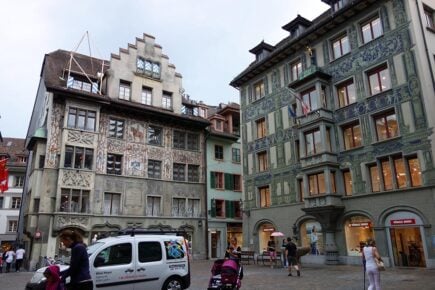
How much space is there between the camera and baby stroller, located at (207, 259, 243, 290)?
1032 centimetres

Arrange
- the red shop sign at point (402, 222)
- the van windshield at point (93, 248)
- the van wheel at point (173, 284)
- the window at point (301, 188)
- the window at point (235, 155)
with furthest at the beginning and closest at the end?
the window at point (235, 155) → the window at point (301, 188) → the red shop sign at point (402, 222) → the van wheel at point (173, 284) → the van windshield at point (93, 248)

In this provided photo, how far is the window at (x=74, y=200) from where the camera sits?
27513 mm

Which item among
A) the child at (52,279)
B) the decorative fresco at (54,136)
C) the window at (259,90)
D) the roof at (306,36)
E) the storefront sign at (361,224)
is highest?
the roof at (306,36)

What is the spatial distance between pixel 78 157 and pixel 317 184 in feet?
61.2

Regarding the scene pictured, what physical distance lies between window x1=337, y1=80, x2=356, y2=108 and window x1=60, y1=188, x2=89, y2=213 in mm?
20739

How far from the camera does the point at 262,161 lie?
101 feet

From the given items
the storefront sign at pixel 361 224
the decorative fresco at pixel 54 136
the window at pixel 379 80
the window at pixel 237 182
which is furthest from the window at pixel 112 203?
the window at pixel 379 80

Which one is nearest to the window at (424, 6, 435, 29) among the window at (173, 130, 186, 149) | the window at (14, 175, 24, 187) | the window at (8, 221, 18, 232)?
the window at (173, 130, 186, 149)

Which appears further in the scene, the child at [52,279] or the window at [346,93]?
the window at [346,93]

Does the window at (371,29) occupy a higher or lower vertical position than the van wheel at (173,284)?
higher

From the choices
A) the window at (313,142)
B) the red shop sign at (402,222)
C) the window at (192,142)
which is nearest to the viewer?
the red shop sign at (402,222)

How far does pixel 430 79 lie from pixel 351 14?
7.33m

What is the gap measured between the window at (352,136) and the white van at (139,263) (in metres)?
15.7

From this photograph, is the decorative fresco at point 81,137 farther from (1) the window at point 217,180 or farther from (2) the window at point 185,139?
(1) the window at point 217,180
